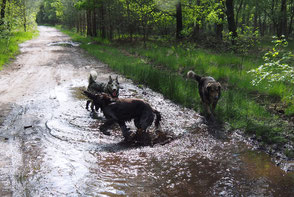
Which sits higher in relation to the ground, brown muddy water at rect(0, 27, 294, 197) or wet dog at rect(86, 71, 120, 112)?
wet dog at rect(86, 71, 120, 112)

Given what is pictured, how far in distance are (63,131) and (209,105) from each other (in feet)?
13.0

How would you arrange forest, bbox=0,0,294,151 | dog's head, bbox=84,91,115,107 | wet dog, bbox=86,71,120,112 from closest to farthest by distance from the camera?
dog's head, bbox=84,91,115,107 → forest, bbox=0,0,294,151 → wet dog, bbox=86,71,120,112

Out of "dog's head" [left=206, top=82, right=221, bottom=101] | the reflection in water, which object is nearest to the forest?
"dog's head" [left=206, top=82, right=221, bottom=101]

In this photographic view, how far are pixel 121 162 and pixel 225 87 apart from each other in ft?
20.1

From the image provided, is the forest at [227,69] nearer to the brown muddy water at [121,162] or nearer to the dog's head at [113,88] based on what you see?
the brown muddy water at [121,162]

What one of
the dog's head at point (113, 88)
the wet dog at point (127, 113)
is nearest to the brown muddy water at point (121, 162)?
the wet dog at point (127, 113)

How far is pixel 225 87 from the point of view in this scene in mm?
9305

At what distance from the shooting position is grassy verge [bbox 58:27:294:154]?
19.4 ft

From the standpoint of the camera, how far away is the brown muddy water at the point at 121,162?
144 inches

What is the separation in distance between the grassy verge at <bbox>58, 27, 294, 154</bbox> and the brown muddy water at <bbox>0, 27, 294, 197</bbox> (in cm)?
62

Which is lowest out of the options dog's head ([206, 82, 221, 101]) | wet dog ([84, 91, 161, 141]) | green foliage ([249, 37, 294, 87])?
wet dog ([84, 91, 161, 141])

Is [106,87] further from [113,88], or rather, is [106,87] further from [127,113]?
[127,113]

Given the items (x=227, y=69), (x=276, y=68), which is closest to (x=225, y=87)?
(x=227, y=69)

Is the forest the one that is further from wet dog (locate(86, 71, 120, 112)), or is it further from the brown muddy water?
wet dog (locate(86, 71, 120, 112))
